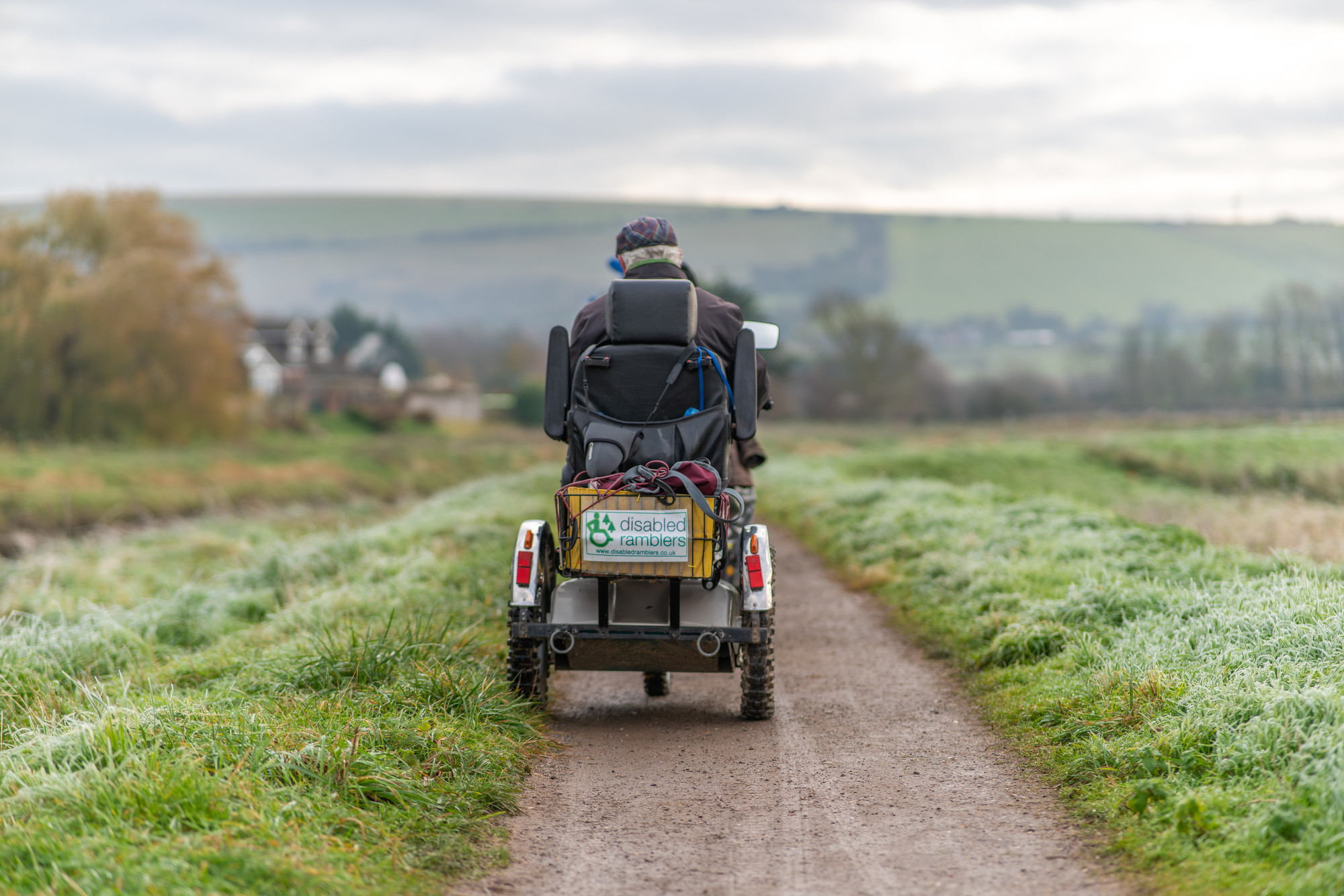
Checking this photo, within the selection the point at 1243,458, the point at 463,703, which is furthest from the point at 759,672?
the point at 1243,458

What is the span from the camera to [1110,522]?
503 inches

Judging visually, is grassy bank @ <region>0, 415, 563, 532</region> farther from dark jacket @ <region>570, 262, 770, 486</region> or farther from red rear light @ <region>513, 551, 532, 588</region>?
dark jacket @ <region>570, 262, 770, 486</region>

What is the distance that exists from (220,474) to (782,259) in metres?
123

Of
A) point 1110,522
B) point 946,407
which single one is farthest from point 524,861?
point 946,407

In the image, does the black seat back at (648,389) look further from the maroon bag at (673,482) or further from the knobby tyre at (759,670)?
the knobby tyre at (759,670)

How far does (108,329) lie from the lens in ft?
127

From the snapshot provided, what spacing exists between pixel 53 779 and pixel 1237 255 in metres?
153

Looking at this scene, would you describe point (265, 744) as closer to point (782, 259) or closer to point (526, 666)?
point (526, 666)

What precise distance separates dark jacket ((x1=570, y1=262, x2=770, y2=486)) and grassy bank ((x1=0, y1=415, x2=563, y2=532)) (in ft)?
74.1

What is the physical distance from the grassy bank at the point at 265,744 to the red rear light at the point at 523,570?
0.59 meters

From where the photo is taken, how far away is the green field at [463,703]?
4.09m

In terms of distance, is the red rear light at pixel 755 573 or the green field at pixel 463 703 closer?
the green field at pixel 463 703

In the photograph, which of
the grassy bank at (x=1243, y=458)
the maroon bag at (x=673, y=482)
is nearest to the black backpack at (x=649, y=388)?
the maroon bag at (x=673, y=482)

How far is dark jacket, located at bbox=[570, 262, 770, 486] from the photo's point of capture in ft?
22.3
